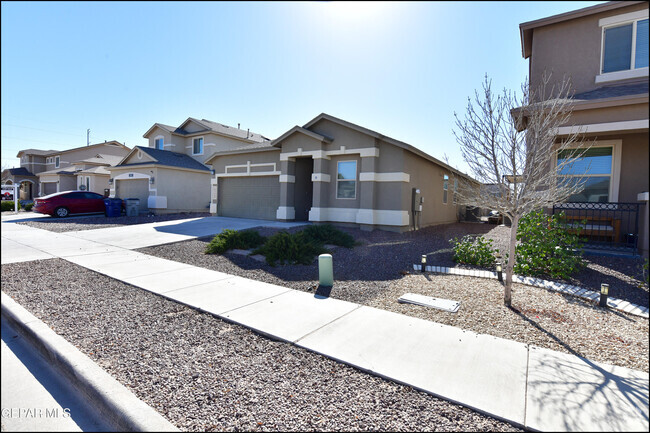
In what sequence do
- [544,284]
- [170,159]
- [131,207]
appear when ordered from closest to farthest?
[544,284], [131,207], [170,159]

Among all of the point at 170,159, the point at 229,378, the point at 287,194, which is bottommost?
the point at 229,378

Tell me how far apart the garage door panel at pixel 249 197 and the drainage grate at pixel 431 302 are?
466 inches

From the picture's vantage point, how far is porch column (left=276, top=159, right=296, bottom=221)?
15859 mm

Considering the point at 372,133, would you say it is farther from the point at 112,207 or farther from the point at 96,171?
the point at 96,171

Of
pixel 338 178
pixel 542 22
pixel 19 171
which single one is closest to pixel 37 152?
pixel 19 171

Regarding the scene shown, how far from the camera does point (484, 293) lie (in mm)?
5855

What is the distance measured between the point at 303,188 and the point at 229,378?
45.3 ft

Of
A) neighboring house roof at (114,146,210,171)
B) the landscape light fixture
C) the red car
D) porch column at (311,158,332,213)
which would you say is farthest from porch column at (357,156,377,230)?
the red car

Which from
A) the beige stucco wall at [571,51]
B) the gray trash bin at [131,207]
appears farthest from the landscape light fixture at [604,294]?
the gray trash bin at [131,207]

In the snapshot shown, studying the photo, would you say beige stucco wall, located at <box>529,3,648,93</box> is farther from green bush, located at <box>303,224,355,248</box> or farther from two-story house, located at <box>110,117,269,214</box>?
two-story house, located at <box>110,117,269,214</box>

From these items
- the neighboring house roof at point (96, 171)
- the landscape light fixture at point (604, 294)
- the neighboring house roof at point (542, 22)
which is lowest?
the landscape light fixture at point (604, 294)

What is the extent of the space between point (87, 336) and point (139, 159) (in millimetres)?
22075

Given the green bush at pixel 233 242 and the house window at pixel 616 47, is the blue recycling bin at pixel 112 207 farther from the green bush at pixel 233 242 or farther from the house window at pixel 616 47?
the house window at pixel 616 47

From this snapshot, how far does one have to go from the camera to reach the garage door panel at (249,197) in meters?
17.1
